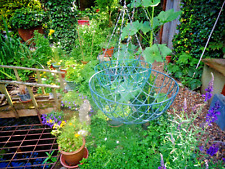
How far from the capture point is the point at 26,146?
6.95 ft

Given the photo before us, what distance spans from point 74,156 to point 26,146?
32.3 inches

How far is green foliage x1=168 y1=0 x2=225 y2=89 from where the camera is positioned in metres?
2.62

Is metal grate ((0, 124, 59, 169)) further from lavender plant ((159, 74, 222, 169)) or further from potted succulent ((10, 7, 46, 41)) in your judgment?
potted succulent ((10, 7, 46, 41))

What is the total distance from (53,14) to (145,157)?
4.42 m

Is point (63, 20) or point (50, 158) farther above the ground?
point (63, 20)

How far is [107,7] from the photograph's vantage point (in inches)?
169

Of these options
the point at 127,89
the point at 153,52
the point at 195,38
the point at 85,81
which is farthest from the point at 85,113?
the point at 195,38

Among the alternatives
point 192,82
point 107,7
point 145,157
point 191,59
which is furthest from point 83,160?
point 107,7

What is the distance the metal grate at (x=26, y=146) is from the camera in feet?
6.65

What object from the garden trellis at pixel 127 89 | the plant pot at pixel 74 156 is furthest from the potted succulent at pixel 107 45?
the plant pot at pixel 74 156

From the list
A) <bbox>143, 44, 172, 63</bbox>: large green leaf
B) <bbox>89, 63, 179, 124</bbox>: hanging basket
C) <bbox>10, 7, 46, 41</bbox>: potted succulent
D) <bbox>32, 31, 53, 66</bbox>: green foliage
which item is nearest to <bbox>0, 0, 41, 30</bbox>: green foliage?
<bbox>10, 7, 46, 41</bbox>: potted succulent

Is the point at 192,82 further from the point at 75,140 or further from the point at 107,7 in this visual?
the point at 107,7

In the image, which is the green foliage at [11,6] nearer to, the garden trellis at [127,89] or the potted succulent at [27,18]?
the potted succulent at [27,18]

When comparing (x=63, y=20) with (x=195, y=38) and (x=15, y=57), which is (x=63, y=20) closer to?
(x=15, y=57)
